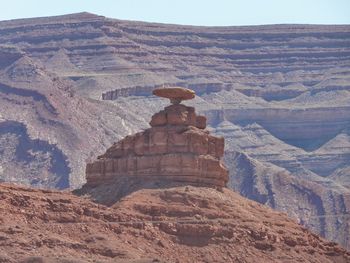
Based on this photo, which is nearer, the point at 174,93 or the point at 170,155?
the point at 170,155

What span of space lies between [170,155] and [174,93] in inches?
149

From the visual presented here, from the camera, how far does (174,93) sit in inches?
3533

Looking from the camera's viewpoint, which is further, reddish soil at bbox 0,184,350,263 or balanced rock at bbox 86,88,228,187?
balanced rock at bbox 86,88,228,187

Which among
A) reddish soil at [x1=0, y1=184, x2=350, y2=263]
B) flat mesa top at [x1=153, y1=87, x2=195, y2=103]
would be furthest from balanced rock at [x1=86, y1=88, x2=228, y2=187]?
reddish soil at [x1=0, y1=184, x2=350, y2=263]

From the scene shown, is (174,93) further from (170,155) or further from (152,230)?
(152,230)

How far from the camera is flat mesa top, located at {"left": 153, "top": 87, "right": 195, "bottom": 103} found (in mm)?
89250

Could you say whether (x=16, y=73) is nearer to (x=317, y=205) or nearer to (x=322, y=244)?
(x=317, y=205)

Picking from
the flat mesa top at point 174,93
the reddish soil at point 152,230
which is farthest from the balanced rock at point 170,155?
the reddish soil at point 152,230

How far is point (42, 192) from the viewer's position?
83938 mm

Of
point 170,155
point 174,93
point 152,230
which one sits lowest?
point 152,230

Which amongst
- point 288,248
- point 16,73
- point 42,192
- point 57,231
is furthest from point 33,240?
point 16,73

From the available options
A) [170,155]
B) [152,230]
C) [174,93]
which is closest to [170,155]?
[170,155]

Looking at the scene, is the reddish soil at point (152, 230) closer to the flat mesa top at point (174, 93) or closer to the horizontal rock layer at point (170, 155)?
the horizontal rock layer at point (170, 155)

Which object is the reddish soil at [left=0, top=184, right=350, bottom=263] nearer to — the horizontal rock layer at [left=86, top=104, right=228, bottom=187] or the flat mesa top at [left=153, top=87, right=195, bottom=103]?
the horizontal rock layer at [left=86, top=104, right=228, bottom=187]
